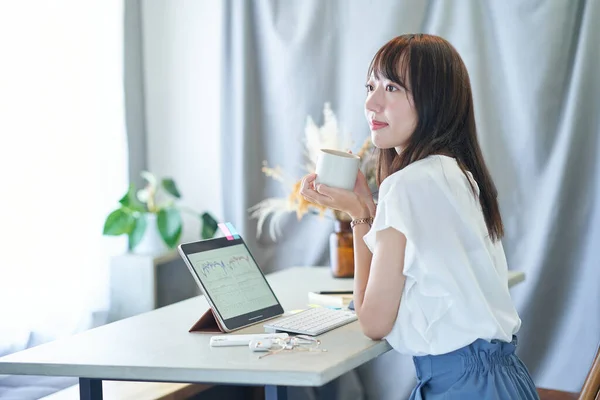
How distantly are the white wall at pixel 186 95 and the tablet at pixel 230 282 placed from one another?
132 centimetres

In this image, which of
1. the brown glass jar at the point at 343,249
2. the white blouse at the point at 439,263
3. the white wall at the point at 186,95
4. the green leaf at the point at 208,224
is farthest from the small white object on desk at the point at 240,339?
the white wall at the point at 186,95

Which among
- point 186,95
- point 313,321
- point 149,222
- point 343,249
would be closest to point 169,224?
point 149,222

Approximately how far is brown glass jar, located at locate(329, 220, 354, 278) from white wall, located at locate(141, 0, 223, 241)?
885mm

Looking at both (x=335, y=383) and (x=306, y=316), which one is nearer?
(x=306, y=316)

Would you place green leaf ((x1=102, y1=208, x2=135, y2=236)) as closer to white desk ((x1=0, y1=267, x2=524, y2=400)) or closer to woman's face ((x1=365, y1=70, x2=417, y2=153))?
white desk ((x1=0, y1=267, x2=524, y2=400))

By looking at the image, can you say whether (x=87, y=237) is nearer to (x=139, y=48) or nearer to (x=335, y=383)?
(x=139, y=48)

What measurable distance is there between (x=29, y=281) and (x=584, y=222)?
182cm

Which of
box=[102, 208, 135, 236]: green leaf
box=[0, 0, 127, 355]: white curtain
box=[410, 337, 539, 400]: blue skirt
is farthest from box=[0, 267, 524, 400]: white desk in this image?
box=[102, 208, 135, 236]: green leaf

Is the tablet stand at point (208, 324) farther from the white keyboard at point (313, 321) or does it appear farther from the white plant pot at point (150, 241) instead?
the white plant pot at point (150, 241)

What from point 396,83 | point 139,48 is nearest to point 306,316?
point 396,83

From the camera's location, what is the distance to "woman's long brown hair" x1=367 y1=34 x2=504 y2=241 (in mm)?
1529

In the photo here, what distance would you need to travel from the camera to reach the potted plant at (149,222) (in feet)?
9.07

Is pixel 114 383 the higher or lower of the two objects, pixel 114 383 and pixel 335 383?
the higher

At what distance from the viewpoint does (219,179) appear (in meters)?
3.18
